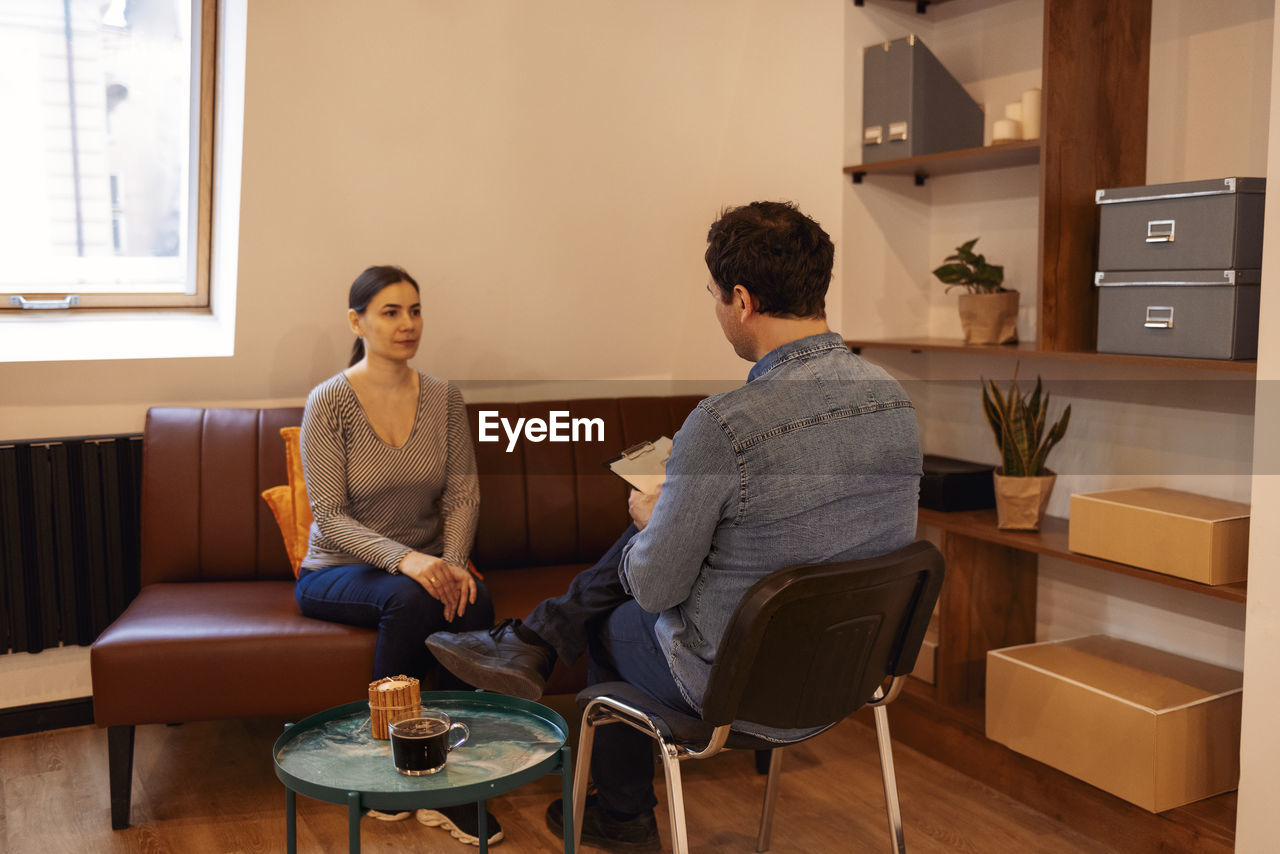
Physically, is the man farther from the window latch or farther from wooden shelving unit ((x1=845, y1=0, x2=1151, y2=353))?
the window latch

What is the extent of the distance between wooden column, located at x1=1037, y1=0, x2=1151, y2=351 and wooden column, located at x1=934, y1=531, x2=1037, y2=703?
0.59m

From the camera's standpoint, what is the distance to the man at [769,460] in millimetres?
1722

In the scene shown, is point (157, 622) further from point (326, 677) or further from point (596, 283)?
point (596, 283)

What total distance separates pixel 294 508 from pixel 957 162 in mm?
1992

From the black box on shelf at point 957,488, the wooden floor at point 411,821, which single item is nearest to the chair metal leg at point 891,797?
the wooden floor at point 411,821

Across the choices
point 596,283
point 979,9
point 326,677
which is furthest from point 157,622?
point 979,9

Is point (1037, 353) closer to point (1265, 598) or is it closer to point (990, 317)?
point (990, 317)

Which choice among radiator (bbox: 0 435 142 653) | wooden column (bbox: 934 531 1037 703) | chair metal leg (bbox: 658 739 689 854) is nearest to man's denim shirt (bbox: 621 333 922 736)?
chair metal leg (bbox: 658 739 689 854)

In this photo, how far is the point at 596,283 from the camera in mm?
3703

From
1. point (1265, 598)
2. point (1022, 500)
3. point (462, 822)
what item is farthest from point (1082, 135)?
point (462, 822)

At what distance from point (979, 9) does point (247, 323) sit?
2268 millimetres

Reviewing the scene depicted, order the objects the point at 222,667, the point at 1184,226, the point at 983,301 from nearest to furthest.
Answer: the point at 1184,226
the point at 222,667
the point at 983,301

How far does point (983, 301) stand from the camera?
2939 mm

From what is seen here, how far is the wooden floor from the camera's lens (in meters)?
2.50
